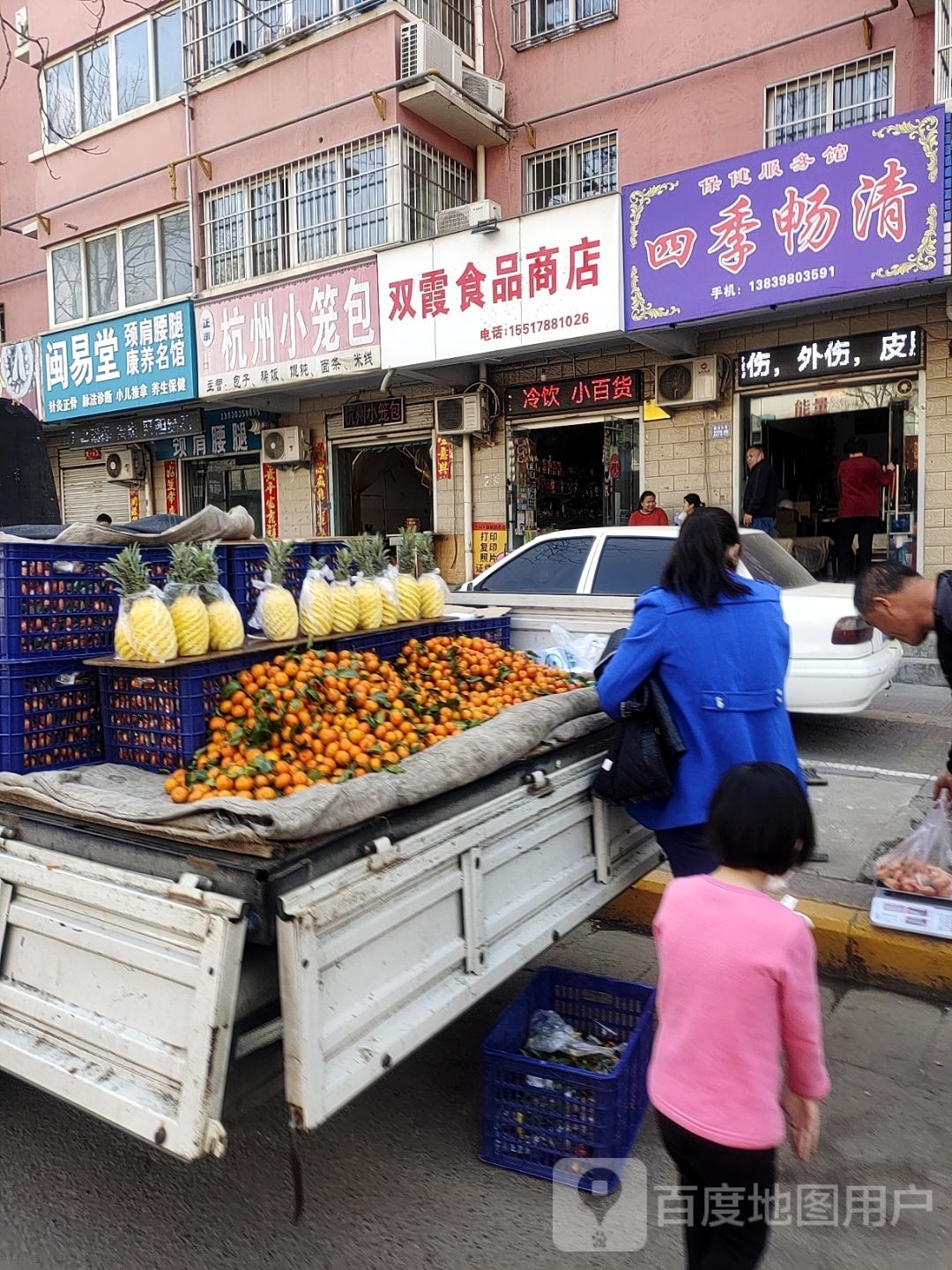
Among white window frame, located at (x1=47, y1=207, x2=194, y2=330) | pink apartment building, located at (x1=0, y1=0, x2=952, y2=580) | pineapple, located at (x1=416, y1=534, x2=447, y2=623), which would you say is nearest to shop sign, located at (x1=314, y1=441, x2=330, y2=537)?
pink apartment building, located at (x1=0, y1=0, x2=952, y2=580)

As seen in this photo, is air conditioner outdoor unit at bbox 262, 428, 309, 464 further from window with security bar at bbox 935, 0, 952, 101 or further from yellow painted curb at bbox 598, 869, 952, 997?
yellow painted curb at bbox 598, 869, 952, 997

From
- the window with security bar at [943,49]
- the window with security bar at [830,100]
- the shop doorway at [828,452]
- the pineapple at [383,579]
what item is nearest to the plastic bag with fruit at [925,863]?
the pineapple at [383,579]

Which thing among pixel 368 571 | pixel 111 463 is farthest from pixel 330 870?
pixel 111 463

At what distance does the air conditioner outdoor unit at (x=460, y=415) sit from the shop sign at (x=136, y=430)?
172 inches

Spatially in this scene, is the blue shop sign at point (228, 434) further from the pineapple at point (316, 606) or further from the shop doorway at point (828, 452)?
the pineapple at point (316, 606)

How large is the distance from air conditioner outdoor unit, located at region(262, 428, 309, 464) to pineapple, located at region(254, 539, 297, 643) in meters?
11.2

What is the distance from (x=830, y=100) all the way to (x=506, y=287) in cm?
406

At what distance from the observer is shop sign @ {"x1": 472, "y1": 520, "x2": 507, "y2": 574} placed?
42.3ft

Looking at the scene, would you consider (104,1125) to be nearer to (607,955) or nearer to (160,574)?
(160,574)

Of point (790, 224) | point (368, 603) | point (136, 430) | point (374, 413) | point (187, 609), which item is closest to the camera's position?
point (187, 609)

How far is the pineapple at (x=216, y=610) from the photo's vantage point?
3.14 m

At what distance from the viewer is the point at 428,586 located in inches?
165

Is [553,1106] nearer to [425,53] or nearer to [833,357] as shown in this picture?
[833,357]

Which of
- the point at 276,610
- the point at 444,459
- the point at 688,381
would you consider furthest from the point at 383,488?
the point at 276,610
